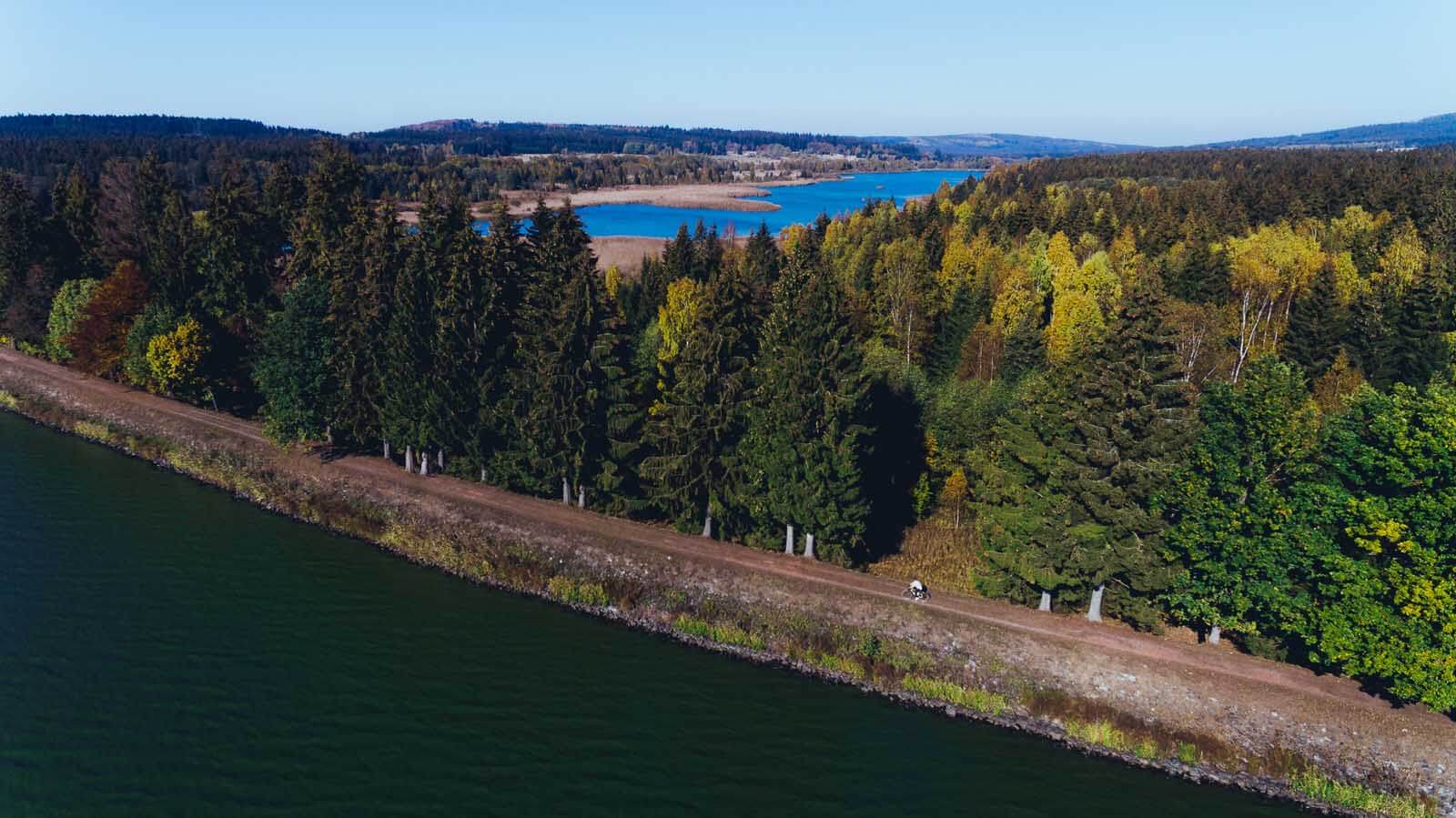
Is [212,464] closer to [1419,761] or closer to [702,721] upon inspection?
[702,721]

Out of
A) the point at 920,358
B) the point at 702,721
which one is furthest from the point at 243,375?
the point at 920,358

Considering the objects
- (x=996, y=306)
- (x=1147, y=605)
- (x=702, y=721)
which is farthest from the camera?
(x=996, y=306)

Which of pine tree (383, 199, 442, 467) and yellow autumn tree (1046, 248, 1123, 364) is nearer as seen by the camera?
pine tree (383, 199, 442, 467)

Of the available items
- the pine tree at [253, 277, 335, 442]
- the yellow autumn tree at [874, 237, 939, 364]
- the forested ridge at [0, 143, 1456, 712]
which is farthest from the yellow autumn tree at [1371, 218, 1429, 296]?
the pine tree at [253, 277, 335, 442]

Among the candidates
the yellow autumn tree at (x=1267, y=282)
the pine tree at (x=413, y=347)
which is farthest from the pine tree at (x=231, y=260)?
the yellow autumn tree at (x=1267, y=282)

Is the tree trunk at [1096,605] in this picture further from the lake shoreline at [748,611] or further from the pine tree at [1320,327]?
the pine tree at [1320,327]

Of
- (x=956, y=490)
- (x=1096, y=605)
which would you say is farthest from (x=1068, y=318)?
(x=1096, y=605)

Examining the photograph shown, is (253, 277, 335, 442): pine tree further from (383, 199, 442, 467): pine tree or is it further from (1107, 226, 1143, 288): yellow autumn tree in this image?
(1107, 226, 1143, 288): yellow autumn tree
